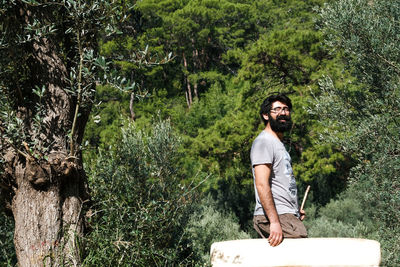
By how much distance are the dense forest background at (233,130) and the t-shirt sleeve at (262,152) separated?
1373mm

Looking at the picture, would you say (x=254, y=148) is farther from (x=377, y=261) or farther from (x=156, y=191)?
(x=156, y=191)

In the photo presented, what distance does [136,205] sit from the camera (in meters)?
5.78

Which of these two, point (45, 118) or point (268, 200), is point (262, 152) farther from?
point (45, 118)

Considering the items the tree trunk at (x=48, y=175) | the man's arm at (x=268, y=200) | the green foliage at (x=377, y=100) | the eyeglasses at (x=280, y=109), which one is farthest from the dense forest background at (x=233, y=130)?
the man's arm at (x=268, y=200)

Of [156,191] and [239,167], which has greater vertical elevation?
[156,191]

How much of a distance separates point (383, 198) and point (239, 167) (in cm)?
944

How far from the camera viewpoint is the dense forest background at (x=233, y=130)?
510cm

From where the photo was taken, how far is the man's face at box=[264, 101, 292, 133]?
11.9 ft

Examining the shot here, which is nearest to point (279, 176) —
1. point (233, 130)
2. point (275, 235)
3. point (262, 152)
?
point (262, 152)

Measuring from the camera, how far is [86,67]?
4.02 metres

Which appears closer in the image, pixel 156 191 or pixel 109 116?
pixel 156 191

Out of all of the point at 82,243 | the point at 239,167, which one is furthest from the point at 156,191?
the point at 239,167

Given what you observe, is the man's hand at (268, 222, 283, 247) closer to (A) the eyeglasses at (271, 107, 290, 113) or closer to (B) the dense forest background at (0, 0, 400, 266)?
(A) the eyeglasses at (271, 107, 290, 113)

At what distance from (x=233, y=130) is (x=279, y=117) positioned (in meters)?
12.1
